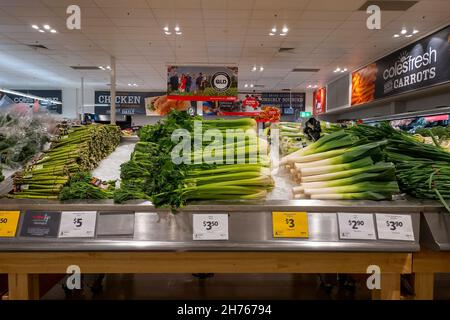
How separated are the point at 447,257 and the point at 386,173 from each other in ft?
1.10

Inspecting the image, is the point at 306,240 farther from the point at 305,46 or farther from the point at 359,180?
the point at 305,46

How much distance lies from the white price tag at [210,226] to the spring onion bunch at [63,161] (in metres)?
0.54

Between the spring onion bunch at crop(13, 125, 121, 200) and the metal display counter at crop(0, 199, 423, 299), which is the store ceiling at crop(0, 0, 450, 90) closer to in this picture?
the spring onion bunch at crop(13, 125, 121, 200)

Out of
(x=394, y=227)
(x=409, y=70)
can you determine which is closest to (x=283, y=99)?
(x=409, y=70)

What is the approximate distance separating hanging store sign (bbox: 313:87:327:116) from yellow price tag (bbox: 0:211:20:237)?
15241 mm

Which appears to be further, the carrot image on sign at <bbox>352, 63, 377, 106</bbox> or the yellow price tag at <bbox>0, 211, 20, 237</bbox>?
the carrot image on sign at <bbox>352, 63, 377, 106</bbox>

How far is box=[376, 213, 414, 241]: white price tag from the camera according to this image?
3.71 ft

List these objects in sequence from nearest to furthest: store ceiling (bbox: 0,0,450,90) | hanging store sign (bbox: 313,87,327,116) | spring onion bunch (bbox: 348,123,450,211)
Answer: spring onion bunch (bbox: 348,123,450,211) < store ceiling (bbox: 0,0,450,90) < hanging store sign (bbox: 313,87,327,116)

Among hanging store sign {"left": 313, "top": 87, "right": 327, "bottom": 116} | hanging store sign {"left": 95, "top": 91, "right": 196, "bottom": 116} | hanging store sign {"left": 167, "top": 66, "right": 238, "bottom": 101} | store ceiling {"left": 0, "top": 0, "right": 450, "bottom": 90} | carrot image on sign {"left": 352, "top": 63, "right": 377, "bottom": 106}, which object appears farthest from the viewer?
hanging store sign {"left": 95, "top": 91, "right": 196, "bottom": 116}

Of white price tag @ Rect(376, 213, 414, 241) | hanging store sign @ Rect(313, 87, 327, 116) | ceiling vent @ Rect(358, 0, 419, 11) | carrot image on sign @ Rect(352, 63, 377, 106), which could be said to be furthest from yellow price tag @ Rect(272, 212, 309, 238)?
hanging store sign @ Rect(313, 87, 327, 116)

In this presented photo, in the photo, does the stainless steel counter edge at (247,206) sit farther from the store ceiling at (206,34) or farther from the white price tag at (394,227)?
the store ceiling at (206,34)

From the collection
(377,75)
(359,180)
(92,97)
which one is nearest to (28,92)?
(92,97)

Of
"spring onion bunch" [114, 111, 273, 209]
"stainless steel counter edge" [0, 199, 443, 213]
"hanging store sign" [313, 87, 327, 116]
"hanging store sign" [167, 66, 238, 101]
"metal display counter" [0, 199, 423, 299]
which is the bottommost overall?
"metal display counter" [0, 199, 423, 299]

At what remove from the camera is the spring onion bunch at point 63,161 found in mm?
1298
